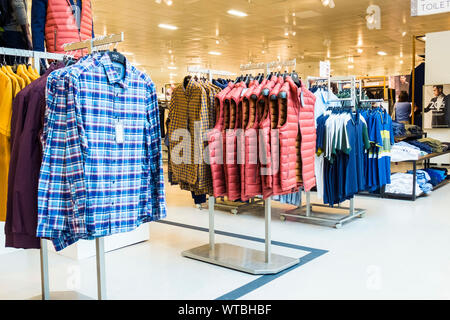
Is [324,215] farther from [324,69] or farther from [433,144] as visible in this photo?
[433,144]

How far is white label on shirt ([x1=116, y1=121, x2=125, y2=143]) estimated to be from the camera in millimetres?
2326

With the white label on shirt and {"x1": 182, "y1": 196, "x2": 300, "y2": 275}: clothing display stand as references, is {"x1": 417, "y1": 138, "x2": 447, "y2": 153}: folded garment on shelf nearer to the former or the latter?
{"x1": 182, "y1": 196, "x2": 300, "y2": 275}: clothing display stand

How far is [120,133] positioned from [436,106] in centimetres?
908

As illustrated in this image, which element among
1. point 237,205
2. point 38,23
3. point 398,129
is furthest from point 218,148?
point 398,129

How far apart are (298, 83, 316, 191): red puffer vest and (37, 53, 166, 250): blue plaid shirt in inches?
62.3

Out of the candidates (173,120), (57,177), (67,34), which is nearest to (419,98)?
(173,120)

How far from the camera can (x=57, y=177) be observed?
7.24ft

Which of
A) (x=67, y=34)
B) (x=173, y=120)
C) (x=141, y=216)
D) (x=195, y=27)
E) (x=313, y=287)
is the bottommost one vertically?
(x=313, y=287)

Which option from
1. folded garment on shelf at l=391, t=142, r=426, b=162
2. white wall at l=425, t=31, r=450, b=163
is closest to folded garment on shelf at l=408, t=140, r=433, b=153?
folded garment on shelf at l=391, t=142, r=426, b=162

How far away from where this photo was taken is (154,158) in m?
2.57

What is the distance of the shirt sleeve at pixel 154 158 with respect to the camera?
2.54 meters

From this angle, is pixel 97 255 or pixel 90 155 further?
pixel 97 255
